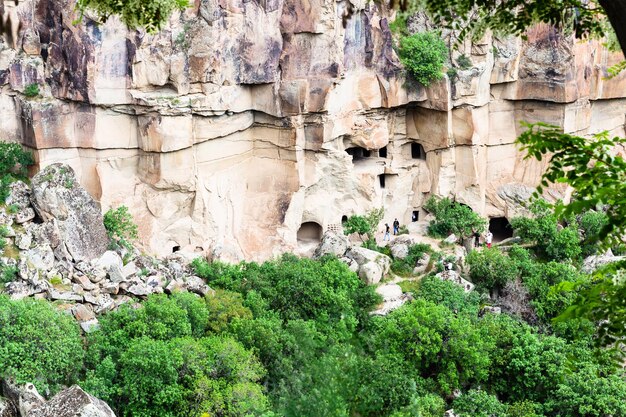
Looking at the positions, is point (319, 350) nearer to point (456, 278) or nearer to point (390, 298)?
point (390, 298)

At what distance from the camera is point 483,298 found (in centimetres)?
2852

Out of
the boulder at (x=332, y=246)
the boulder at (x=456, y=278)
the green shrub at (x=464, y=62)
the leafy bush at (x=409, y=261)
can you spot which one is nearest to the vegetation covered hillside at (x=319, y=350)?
the boulder at (x=456, y=278)

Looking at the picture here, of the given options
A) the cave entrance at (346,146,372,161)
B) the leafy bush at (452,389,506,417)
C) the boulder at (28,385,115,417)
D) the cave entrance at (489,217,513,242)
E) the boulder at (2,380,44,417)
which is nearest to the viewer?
the boulder at (28,385,115,417)

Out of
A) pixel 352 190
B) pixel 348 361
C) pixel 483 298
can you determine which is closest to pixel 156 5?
pixel 348 361

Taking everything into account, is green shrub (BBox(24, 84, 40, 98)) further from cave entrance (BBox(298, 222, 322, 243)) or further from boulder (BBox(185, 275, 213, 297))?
cave entrance (BBox(298, 222, 322, 243))

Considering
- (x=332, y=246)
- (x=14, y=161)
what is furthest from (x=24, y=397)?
(x=332, y=246)

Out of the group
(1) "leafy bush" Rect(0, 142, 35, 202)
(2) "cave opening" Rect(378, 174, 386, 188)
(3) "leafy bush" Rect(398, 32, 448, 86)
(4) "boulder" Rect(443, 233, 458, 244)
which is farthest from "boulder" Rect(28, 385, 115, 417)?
(3) "leafy bush" Rect(398, 32, 448, 86)

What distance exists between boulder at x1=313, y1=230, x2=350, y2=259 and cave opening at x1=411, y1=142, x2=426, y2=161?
7.39 m

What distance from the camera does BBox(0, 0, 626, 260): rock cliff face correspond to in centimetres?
2667

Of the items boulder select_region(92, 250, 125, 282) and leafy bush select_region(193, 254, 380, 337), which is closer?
boulder select_region(92, 250, 125, 282)

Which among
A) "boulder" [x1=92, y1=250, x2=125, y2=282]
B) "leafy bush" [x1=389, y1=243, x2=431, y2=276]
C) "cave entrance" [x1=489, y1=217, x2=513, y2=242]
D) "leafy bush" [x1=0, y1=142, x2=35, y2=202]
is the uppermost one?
"leafy bush" [x1=0, y1=142, x2=35, y2=202]

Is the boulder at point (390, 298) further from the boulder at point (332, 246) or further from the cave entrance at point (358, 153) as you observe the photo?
the cave entrance at point (358, 153)

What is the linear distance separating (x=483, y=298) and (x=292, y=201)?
7277 millimetres

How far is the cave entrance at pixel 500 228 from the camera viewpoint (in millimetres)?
36375
